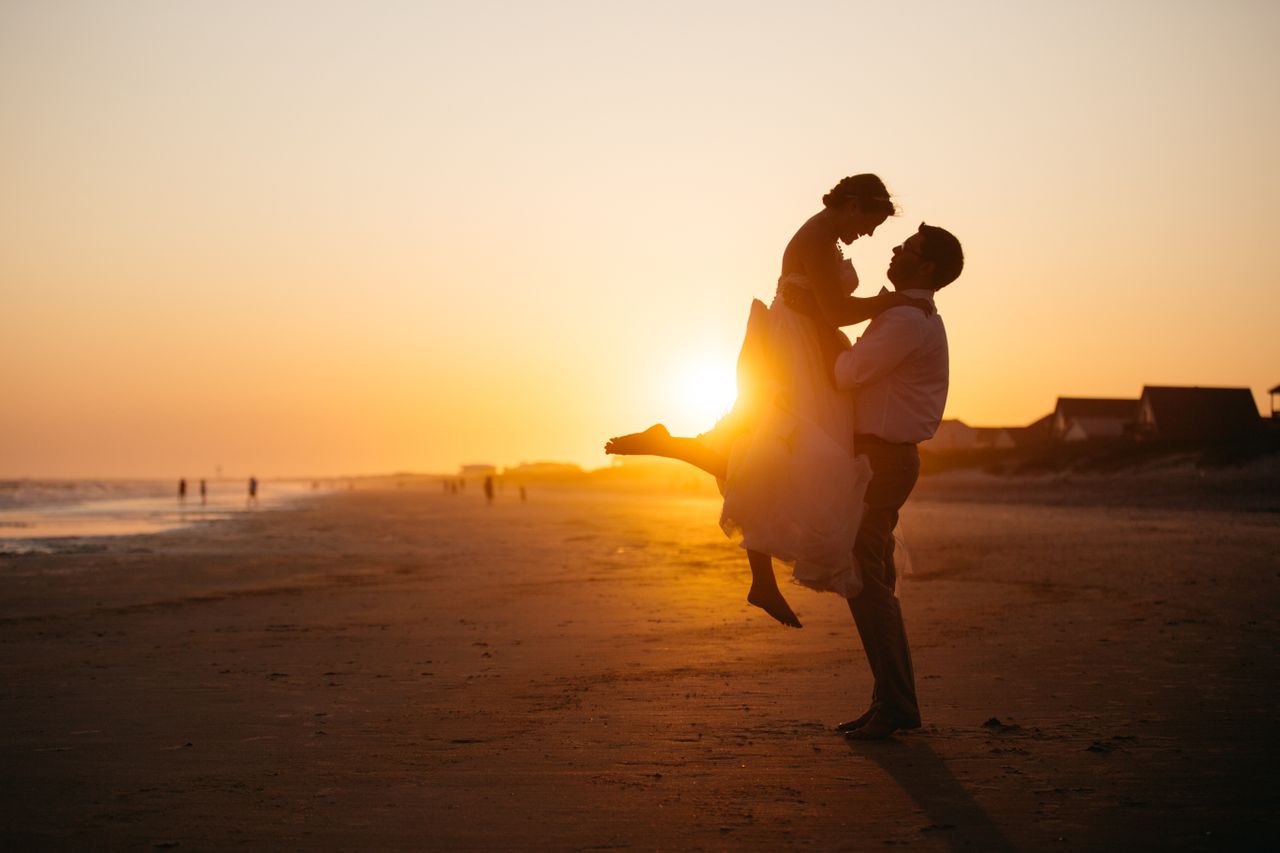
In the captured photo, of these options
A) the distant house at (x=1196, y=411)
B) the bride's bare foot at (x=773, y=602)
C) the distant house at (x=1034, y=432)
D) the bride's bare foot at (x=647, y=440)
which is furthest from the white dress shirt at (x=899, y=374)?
the distant house at (x=1034, y=432)

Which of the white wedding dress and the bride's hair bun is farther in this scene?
the bride's hair bun

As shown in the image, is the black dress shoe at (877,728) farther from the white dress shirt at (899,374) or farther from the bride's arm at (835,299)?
the bride's arm at (835,299)

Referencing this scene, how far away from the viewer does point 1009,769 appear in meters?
4.33

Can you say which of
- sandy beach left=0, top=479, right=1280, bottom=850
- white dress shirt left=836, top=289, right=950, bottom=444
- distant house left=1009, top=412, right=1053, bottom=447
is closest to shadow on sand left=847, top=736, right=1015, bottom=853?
sandy beach left=0, top=479, right=1280, bottom=850

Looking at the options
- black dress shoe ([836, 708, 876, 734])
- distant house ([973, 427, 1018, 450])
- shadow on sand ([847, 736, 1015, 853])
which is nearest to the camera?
shadow on sand ([847, 736, 1015, 853])

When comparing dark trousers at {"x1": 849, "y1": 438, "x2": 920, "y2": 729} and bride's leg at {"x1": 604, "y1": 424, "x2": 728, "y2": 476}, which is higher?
bride's leg at {"x1": 604, "y1": 424, "x2": 728, "y2": 476}

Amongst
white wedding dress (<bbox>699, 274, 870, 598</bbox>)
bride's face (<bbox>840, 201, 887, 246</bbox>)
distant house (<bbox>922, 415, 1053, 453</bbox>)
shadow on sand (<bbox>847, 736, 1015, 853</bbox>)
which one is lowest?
shadow on sand (<bbox>847, 736, 1015, 853</bbox>)

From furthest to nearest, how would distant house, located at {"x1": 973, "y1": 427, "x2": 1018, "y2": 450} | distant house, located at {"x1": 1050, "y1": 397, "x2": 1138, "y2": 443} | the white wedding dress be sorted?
distant house, located at {"x1": 973, "y1": 427, "x2": 1018, "y2": 450}
distant house, located at {"x1": 1050, "y1": 397, "x2": 1138, "y2": 443}
the white wedding dress

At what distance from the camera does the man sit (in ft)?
16.2

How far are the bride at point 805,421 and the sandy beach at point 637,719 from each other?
0.86m

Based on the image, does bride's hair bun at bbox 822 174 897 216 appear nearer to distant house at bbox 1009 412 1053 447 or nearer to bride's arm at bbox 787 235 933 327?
bride's arm at bbox 787 235 933 327

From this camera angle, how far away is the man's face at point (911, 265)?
525 cm

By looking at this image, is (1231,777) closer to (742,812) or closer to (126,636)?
(742,812)

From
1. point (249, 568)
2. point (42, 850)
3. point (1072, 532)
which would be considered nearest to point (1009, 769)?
point (42, 850)
